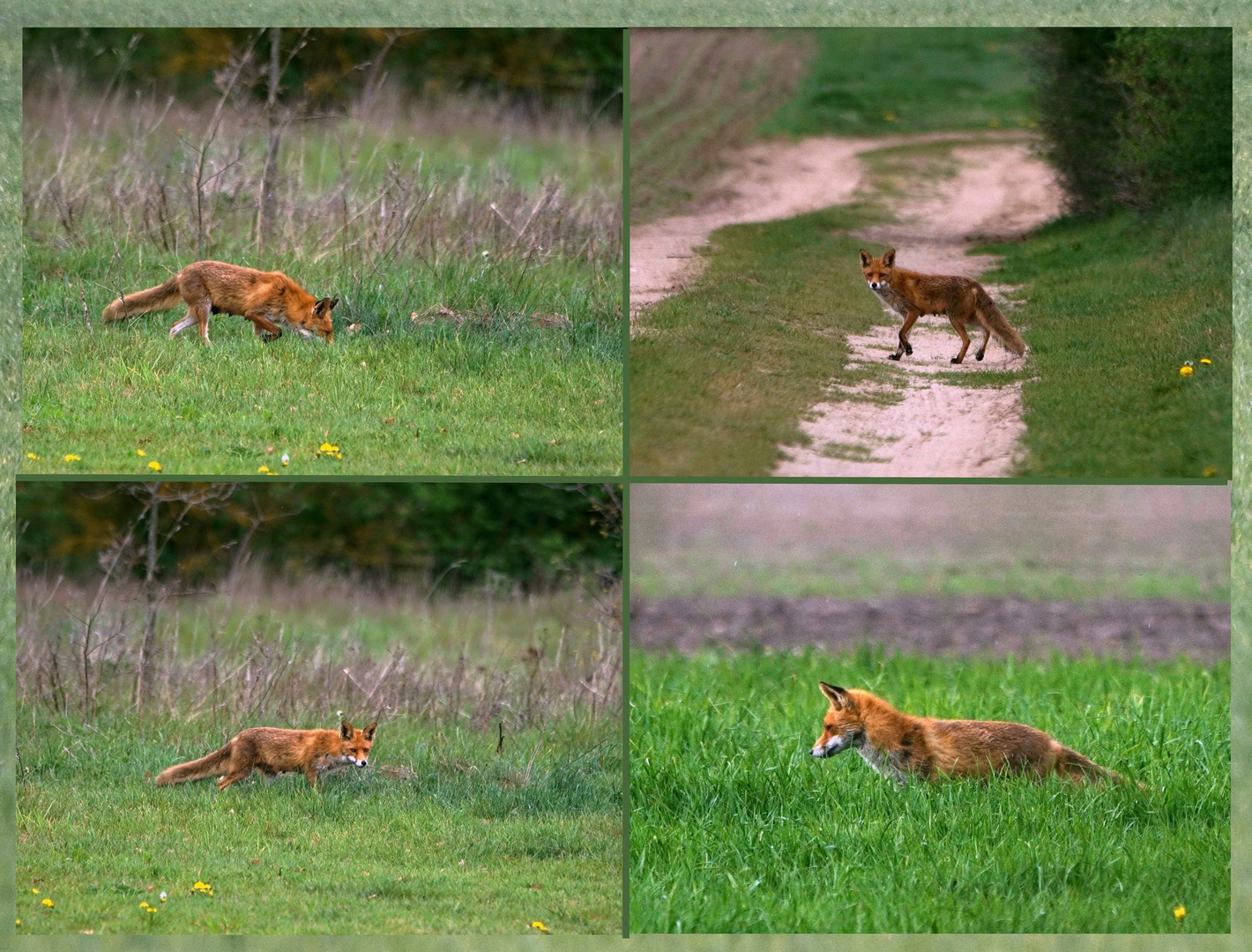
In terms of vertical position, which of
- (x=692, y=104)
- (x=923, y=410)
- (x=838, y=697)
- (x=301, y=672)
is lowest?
(x=301, y=672)

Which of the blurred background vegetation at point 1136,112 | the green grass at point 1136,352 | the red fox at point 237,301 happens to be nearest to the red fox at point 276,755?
the red fox at point 237,301

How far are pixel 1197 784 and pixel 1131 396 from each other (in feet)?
6.57

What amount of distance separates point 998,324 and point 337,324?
3.84m

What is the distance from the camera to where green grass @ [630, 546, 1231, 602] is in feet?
32.5

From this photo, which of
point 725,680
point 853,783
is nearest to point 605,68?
point 725,680

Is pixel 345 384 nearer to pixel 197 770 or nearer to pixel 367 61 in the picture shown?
pixel 197 770

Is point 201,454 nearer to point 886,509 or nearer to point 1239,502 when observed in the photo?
point 1239,502

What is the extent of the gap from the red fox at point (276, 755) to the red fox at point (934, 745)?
271 cm

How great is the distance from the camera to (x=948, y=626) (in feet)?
30.9

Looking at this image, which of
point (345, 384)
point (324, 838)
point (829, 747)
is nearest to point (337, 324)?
point (345, 384)

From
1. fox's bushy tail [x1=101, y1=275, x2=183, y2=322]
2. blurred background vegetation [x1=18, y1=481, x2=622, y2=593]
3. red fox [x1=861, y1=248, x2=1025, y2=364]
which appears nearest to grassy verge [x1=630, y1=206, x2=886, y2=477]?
red fox [x1=861, y1=248, x2=1025, y2=364]

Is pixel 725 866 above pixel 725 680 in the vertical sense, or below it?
below

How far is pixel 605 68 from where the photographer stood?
17.7 m

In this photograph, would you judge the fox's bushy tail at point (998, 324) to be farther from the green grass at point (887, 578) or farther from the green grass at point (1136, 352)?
the green grass at point (887, 578)
